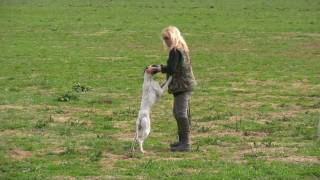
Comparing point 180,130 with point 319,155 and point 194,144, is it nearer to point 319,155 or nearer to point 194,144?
point 194,144

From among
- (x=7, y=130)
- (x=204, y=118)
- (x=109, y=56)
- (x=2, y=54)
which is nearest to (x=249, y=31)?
(x=109, y=56)

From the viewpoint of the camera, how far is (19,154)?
12148mm

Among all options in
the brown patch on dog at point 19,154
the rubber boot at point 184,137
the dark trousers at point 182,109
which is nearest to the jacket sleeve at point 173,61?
the dark trousers at point 182,109

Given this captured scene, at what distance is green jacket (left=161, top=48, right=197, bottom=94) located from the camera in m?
11.9

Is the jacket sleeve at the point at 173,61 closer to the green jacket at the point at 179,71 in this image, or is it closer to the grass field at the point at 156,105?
the green jacket at the point at 179,71

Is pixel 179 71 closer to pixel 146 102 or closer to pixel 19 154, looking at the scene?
pixel 146 102

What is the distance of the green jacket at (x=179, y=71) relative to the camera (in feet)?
38.9

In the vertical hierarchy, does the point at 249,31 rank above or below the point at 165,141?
above

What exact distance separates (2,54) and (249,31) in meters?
15.5

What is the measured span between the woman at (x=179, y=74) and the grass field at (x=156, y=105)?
388 mm

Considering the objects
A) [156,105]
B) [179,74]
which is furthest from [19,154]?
[156,105]

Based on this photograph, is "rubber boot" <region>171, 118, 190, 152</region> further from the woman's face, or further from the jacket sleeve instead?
the woman's face

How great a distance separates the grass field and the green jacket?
1.19m

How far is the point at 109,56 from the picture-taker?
28062mm
